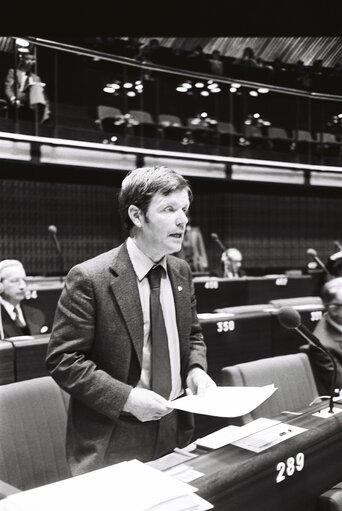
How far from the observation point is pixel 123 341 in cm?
162

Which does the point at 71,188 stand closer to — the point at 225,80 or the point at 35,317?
the point at 225,80

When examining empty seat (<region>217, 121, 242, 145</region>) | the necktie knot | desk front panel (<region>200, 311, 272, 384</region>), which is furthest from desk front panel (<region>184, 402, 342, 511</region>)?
empty seat (<region>217, 121, 242, 145</region>)

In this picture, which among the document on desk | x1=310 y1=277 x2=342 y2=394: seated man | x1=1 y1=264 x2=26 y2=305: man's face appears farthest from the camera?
x1=1 y1=264 x2=26 y2=305: man's face

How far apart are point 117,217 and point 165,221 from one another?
33.3ft

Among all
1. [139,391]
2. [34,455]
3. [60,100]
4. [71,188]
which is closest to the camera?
[139,391]

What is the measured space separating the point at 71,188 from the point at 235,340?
7.15 metres

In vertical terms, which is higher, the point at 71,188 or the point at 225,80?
the point at 225,80

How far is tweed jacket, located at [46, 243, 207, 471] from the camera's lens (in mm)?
1551

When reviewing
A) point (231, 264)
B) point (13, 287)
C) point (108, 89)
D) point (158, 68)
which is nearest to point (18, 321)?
point (13, 287)

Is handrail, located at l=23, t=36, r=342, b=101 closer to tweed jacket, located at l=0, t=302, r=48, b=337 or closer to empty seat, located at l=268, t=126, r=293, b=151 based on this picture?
empty seat, located at l=268, t=126, r=293, b=151

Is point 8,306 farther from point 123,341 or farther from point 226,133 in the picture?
point 226,133

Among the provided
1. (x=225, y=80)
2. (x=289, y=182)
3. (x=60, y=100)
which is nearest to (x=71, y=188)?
(x=60, y=100)

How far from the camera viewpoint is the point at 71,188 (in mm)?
10977

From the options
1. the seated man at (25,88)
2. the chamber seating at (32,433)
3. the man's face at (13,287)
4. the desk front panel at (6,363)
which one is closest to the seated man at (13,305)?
the man's face at (13,287)
